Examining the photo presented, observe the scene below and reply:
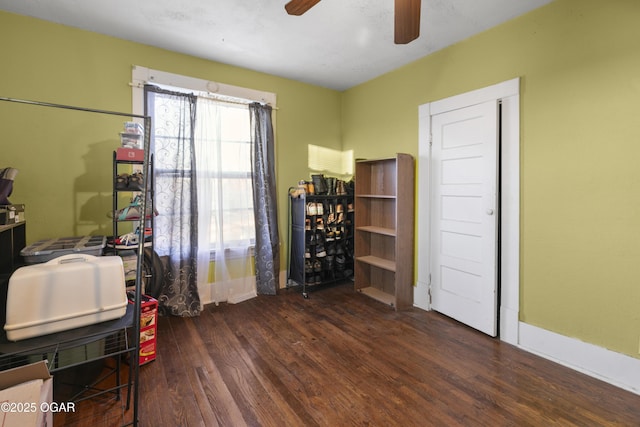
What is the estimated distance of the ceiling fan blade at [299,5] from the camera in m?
1.60

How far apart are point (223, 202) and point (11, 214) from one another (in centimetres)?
168

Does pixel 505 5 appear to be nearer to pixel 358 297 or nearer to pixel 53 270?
pixel 358 297

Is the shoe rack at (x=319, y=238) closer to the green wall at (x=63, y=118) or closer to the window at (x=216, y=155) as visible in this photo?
the window at (x=216, y=155)

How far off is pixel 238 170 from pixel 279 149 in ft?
2.05

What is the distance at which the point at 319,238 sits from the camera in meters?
3.76

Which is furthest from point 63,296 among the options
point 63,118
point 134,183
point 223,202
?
point 223,202

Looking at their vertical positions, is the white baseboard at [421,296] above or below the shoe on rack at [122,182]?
below

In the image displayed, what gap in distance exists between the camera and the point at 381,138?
376 cm

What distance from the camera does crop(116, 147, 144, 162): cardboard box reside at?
239 centimetres

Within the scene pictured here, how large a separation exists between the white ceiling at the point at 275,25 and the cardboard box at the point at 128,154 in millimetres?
1075

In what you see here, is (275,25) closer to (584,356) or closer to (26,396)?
(26,396)

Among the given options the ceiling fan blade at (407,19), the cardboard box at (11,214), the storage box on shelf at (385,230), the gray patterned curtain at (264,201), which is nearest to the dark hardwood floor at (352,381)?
the storage box on shelf at (385,230)

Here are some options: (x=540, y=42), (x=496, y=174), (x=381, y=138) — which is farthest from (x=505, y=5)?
(x=381, y=138)

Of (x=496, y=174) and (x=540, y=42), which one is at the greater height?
(x=540, y=42)
